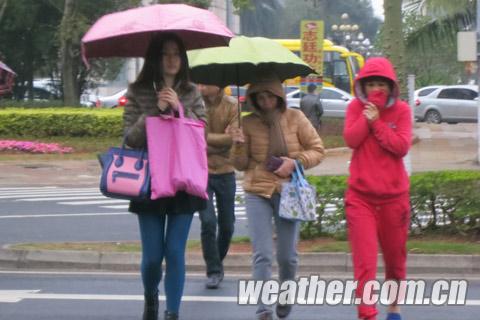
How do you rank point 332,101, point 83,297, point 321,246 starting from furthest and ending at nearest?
point 332,101 < point 321,246 < point 83,297

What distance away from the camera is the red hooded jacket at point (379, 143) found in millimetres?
7105

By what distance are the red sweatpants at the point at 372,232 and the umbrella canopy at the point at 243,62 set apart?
52.0 inches

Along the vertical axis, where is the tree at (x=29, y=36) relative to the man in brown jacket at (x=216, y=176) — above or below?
above

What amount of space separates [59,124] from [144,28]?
2314cm

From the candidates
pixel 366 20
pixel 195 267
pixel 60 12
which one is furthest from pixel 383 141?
pixel 366 20

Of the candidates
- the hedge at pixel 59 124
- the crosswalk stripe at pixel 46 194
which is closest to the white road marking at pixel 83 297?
the crosswalk stripe at pixel 46 194

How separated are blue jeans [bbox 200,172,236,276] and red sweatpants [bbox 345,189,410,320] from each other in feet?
6.69

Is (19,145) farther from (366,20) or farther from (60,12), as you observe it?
(366,20)

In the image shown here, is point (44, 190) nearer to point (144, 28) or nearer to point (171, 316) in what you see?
point (171, 316)

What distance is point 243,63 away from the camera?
326 inches

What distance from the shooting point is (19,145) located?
27625 millimetres

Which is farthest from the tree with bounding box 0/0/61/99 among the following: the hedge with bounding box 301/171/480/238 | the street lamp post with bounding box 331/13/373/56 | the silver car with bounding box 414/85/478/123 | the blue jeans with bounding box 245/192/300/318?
the blue jeans with bounding box 245/192/300/318

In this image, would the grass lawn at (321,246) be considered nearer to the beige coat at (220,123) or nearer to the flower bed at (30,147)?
the beige coat at (220,123)

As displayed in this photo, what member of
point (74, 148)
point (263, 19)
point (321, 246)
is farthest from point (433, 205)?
point (263, 19)
